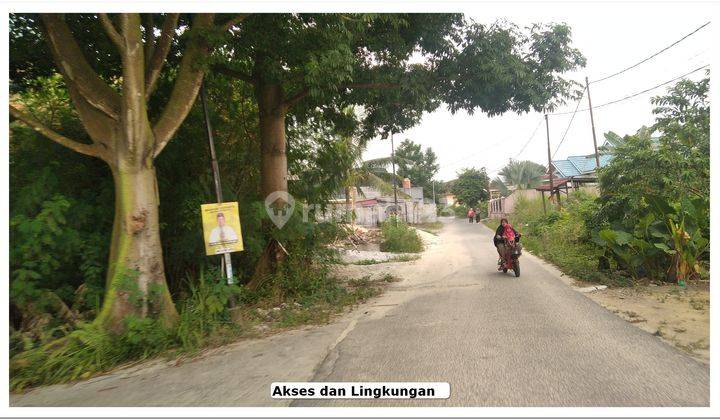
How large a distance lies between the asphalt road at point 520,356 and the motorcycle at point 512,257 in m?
2.00

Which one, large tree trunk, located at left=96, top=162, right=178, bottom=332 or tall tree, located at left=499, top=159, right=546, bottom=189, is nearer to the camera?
large tree trunk, located at left=96, top=162, right=178, bottom=332

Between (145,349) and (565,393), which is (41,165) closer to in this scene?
(145,349)

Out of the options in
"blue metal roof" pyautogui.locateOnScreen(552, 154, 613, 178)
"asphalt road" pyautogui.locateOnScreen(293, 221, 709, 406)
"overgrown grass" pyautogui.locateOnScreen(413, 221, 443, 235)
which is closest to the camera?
"asphalt road" pyautogui.locateOnScreen(293, 221, 709, 406)

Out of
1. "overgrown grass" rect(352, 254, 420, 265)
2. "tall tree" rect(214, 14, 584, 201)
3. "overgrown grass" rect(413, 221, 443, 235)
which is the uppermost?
"tall tree" rect(214, 14, 584, 201)

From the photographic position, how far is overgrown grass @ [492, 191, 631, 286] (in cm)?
809

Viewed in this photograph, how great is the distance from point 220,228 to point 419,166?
44.8 metres

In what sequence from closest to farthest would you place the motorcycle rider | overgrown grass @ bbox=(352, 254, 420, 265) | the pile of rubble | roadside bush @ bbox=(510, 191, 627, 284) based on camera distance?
roadside bush @ bbox=(510, 191, 627, 284) < the motorcycle rider < overgrown grass @ bbox=(352, 254, 420, 265) < the pile of rubble

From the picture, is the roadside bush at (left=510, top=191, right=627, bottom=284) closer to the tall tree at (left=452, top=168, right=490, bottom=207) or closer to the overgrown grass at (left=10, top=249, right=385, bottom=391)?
the overgrown grass at (left=10, top=249, right=385, bottom=391)

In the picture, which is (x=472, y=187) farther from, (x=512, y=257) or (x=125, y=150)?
(x=125, y=150)

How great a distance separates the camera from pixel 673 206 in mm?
7398

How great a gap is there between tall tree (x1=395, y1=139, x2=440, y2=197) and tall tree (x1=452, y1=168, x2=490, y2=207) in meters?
4.16

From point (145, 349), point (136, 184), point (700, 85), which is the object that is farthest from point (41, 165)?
point (700, 85)

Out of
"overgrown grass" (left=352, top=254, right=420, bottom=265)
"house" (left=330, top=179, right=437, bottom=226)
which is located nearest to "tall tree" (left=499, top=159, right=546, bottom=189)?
"house" (left=330, top=179, right=437, bottom=226)
